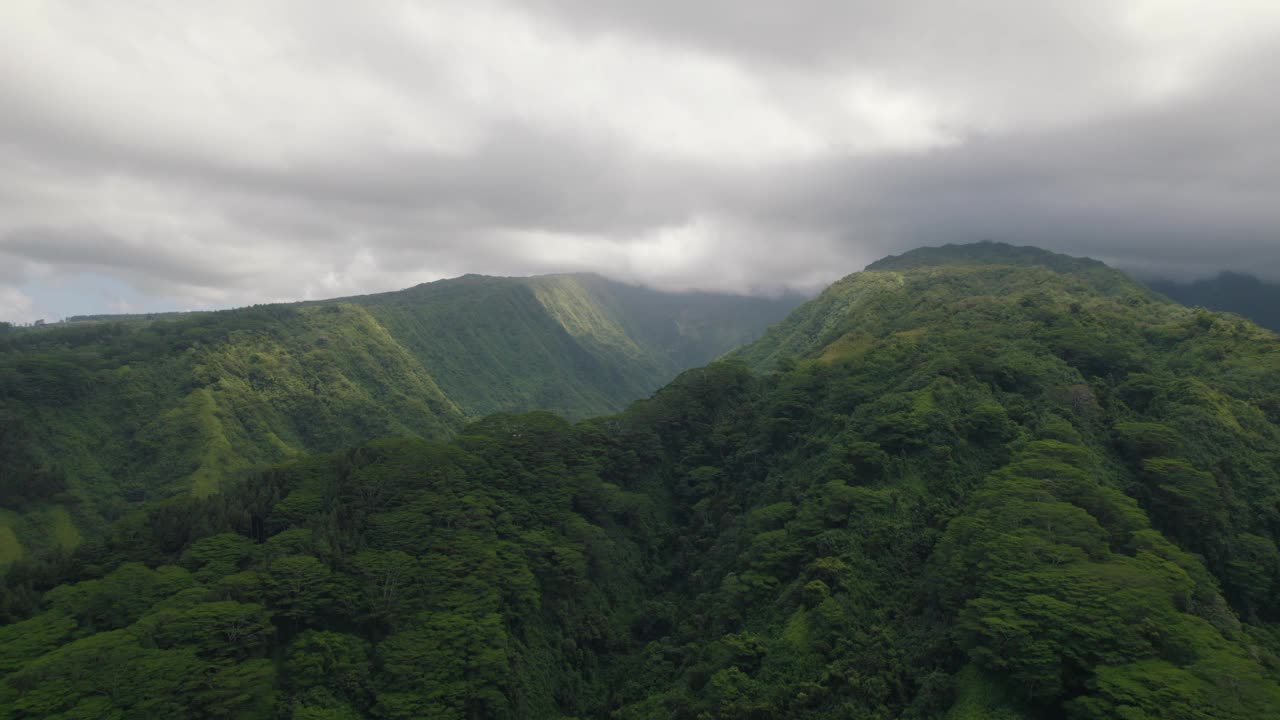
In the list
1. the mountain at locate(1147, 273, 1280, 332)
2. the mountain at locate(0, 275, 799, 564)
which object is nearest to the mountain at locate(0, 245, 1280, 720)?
the mountain at locate(0, 275, 799, 564)

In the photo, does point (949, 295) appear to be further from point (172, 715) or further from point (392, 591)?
point (172, 715)

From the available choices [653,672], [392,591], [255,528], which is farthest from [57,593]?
[653,672]

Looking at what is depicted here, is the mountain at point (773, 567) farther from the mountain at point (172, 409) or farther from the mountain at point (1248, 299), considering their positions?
the mountain at point (1248, 299)

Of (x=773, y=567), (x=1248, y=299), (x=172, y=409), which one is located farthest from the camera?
(x=1248, y=299)

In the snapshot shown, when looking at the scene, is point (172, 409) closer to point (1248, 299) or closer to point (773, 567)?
point (773, 567)

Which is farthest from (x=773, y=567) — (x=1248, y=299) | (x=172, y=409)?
(x=1248, y=299)

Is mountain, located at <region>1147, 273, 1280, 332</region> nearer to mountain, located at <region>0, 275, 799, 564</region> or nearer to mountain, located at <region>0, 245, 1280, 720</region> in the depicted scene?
mountain, located at <region>0, 245, 1280, 720</region>

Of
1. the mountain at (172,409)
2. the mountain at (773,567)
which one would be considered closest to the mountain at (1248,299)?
the mountain at (773,567)

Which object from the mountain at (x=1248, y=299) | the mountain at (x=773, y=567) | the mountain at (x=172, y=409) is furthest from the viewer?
the mountain at (x=1248, y=299)

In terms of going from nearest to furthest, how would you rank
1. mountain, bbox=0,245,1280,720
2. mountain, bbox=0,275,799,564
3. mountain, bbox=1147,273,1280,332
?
mountain, bbox=0,245,1280,720 → mountain, bbox=0,275,799,564 → mountain, bbox=1147,273,1280,332
